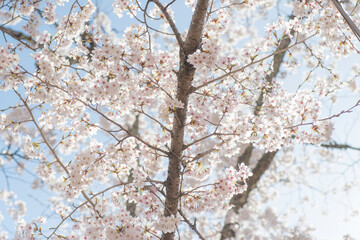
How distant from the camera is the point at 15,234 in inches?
110

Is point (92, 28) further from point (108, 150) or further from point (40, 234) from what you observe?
point (40, 234)

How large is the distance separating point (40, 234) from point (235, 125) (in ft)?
6.47

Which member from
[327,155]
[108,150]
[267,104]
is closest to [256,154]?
[327,155]

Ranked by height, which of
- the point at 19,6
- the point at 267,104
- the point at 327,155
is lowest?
the point at 267,104

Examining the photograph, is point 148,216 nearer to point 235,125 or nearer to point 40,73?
point 235,125

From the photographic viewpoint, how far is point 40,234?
262cm

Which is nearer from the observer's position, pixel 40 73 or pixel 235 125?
pixel 40 73

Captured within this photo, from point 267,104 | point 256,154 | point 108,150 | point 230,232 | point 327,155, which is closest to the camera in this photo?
point 108,150

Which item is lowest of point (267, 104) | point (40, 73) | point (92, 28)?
point (267, 104)

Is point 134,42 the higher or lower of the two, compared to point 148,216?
higher

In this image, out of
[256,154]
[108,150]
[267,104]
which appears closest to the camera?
[108,150]

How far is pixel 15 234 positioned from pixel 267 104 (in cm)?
268

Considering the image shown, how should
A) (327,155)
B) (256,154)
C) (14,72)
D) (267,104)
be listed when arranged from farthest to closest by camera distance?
1. (327,155)
2. (256,154)
3. (267,104)
4. (14,72)

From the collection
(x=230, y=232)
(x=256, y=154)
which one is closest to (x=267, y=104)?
(x=230, y=232)
